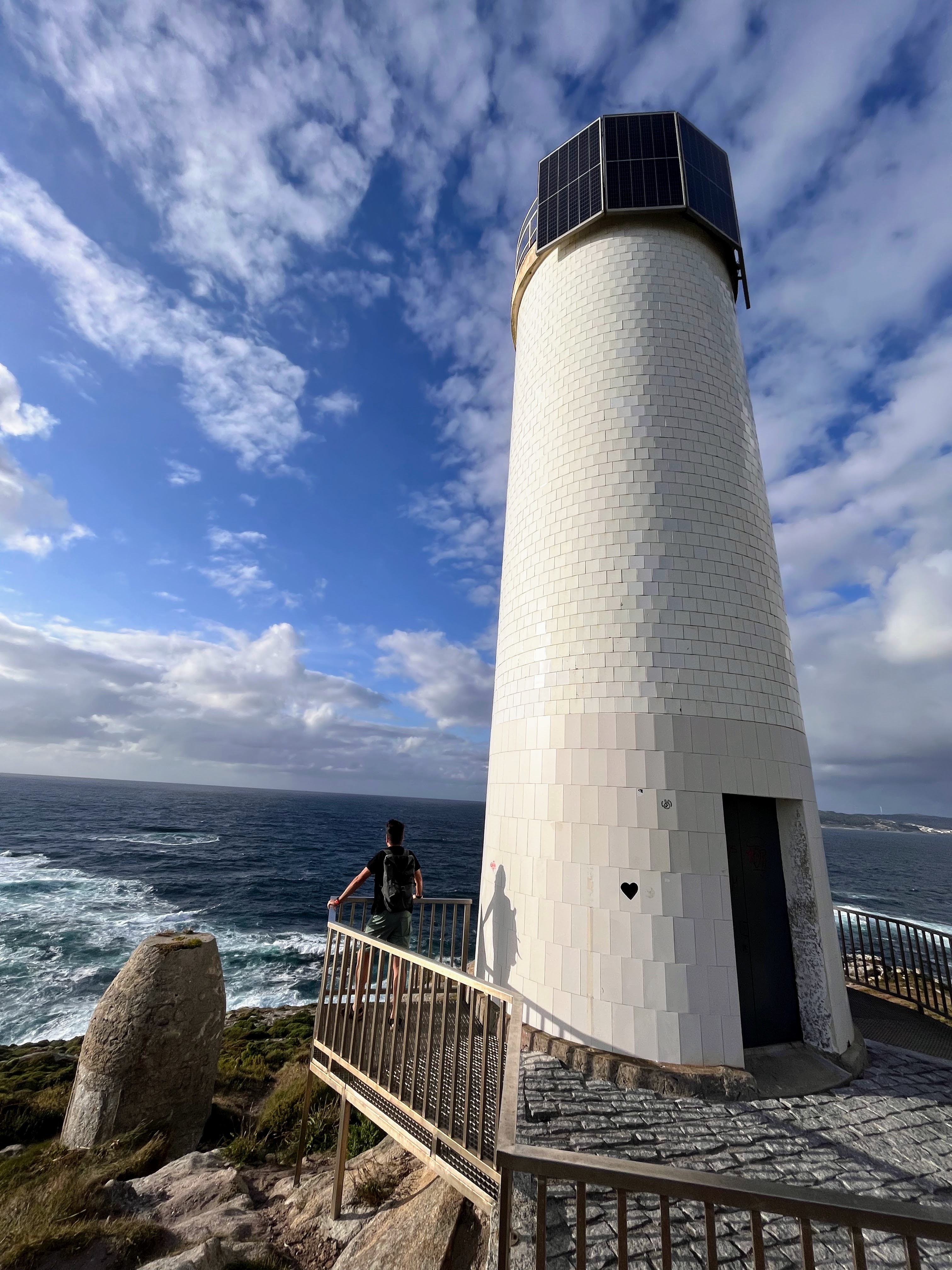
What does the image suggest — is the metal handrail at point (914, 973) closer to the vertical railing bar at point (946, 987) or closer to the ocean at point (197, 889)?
the vertical railing bar at point (946, 987)

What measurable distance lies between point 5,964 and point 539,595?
2656 cm

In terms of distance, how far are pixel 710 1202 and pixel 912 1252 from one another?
0.67m

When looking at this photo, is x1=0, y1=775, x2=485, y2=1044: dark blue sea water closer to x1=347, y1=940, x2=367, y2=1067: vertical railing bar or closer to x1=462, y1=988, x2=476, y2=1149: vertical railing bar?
x1=347, y1=940, x2=367, y2=1067: vertical railing bar

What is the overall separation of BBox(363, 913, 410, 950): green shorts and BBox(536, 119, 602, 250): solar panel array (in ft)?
33.5

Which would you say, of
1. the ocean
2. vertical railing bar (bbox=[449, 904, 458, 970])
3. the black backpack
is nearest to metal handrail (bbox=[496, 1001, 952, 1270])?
vertical railing bar (bbox=[449, 904, 458, 970])

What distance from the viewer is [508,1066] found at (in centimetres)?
368

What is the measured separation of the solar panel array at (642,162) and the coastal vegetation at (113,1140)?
512 inches

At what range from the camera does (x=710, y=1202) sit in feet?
7.14

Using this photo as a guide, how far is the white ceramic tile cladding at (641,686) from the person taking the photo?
5.54 m

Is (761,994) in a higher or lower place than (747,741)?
lower

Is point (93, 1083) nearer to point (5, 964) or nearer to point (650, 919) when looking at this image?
point (650, 919)

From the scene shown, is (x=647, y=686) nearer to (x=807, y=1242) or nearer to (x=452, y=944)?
(x=452, y=944)

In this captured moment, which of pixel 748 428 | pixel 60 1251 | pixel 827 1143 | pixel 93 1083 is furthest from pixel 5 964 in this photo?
pixel 748 428

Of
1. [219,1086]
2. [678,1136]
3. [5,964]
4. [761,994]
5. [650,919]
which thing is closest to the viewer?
[678,1136]
